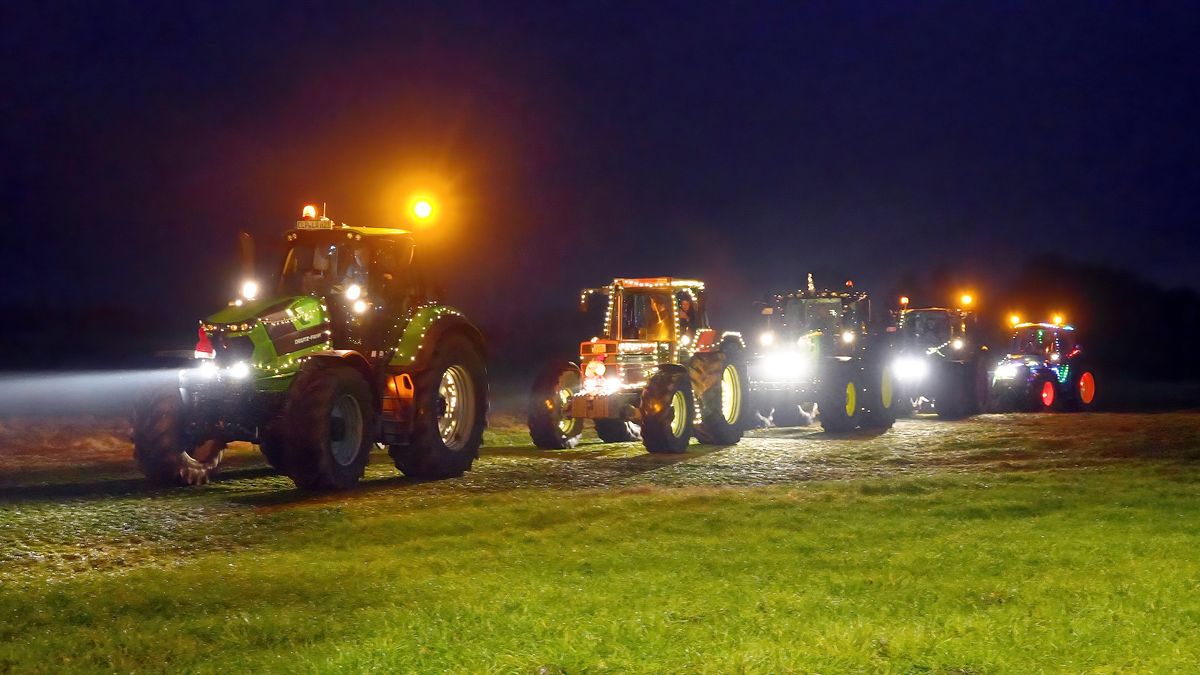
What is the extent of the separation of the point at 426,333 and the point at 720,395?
6.20 meters

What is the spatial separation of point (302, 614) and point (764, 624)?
2845 millimetres

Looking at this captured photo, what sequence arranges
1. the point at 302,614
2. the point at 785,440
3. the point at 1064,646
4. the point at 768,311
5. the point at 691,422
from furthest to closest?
the point at 768,311
the point at 785,440
the point at 691,422
the point at 302,614
the point at 1064,646

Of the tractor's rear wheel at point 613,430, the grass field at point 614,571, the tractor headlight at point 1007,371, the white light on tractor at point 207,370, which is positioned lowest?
the grass field at point 614,571

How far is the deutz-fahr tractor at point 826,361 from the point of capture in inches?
910

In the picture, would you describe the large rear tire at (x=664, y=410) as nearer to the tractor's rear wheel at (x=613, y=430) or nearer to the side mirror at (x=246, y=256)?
the tractor's rear wheel at (x=613, y=430)

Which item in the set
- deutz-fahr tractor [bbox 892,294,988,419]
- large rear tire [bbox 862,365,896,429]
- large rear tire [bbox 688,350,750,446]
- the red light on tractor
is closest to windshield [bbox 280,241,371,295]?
the red light on tractor

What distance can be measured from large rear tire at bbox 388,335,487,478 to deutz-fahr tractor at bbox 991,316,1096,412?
17655mm

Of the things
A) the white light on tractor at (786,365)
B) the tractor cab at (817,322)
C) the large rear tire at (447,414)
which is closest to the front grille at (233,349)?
the large rear tire at (447,414)

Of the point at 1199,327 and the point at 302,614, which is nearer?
the point at 302,614

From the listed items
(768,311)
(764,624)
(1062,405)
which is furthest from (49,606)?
(1062,405)

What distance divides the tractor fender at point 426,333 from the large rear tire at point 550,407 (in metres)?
3.57

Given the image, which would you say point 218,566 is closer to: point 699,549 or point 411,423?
point 699,549

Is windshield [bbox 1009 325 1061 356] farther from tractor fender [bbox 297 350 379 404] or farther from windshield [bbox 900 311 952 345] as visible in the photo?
tractor fender [bbox 297 350 379 404]

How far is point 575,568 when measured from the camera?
9.30m
